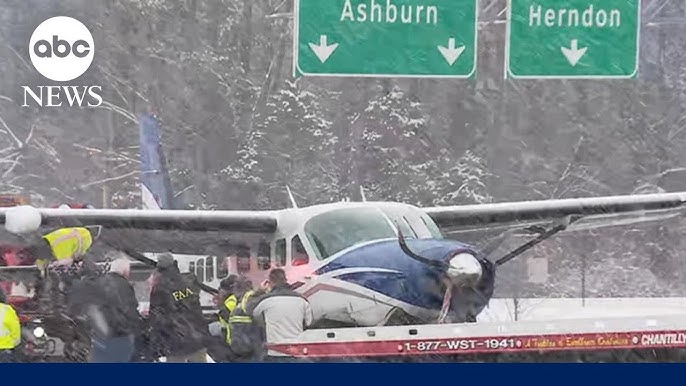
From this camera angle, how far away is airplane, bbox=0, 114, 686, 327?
2.82 meters

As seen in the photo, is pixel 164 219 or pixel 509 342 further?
pixel 509 342

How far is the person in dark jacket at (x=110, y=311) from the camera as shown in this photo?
2.86 meters

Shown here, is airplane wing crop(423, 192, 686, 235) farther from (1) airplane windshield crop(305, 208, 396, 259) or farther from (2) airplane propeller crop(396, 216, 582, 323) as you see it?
(1) airplane windshield crop(305, 208, 396, 259)

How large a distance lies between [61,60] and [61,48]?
0.03 metres

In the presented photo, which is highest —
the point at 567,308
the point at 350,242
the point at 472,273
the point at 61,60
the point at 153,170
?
the point at 61,60

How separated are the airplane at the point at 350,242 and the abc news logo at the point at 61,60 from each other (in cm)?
21

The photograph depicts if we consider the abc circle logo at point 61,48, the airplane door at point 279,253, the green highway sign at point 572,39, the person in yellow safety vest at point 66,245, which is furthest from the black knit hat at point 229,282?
the green highway sign at point 572,39

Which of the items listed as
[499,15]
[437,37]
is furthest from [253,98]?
[499,15]

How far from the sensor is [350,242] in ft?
9.35

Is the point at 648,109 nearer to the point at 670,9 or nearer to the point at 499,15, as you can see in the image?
the point at 670,9

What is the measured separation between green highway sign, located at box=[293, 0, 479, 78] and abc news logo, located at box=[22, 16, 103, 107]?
1.97 ft

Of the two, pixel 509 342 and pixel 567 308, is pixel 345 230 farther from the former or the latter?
pixel 567 308

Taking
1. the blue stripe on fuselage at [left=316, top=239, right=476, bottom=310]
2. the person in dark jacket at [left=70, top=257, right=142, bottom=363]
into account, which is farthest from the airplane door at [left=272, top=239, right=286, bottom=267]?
the person in dark jacket at [left=70, top=257, right=142, bottom=363]

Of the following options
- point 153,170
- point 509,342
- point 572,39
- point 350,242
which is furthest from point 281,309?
point 572,39
